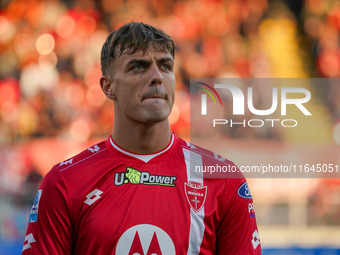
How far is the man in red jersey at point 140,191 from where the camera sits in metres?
2.24

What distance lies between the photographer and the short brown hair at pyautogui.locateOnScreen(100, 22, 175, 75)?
7.78ft

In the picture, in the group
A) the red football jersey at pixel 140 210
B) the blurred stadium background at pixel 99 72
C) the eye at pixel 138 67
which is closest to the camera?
the red football jersey at pixel 140 210

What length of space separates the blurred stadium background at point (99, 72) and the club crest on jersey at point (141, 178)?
15.1 ft

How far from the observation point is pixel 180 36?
8.16m

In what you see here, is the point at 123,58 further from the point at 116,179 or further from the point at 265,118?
the point at 265,118

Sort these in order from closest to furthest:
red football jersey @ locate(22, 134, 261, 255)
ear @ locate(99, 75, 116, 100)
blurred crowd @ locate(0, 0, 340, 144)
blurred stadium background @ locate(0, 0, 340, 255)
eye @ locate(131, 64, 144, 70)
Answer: red football jersey @ locate(22, 134, 261, 255) < eye @ locate(131, 64, 144, 70) < ear @ locate(99, 75, 116, 100) < blurred stadium background @ locate(0, 0, 340, 255) < blurred crowd @ locate(0, 0, 340, 144)

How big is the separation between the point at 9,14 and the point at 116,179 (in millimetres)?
6592

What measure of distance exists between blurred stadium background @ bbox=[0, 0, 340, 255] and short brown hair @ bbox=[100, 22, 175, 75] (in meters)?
4.73

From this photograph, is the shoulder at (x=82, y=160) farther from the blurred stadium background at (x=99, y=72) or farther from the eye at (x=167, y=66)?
the blurred stadium background at (x=99, y=72)

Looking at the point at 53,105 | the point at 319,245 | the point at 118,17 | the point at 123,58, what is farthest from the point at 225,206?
the point at 118,17

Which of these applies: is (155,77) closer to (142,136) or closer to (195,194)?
(142,136)

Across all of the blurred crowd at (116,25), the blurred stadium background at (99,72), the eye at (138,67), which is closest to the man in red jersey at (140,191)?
the eye at (138,67)

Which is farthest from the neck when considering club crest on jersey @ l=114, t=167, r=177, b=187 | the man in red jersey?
club crest on jersey @ l=114, t=167, r=177, b=187

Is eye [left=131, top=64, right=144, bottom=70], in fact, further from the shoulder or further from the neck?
the shoulder
